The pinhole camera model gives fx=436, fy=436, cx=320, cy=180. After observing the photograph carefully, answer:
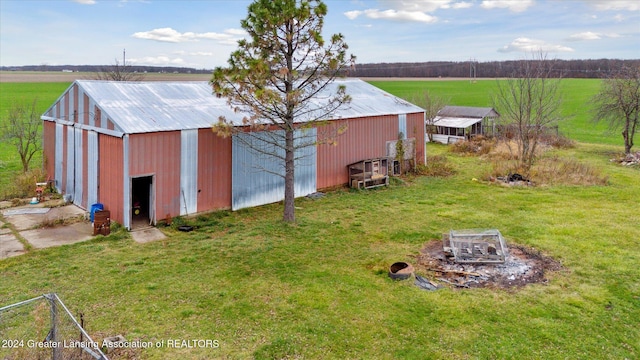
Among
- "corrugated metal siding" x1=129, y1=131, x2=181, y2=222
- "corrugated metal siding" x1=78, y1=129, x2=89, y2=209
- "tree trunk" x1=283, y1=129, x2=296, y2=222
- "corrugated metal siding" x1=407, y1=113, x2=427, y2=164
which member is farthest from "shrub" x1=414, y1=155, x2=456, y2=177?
"corrugated metal siding" x1=78, y1=129, x2=89, y2=209

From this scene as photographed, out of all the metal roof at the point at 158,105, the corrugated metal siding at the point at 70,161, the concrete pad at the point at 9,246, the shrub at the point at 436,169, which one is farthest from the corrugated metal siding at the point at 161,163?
the shrub at the point at 436,169

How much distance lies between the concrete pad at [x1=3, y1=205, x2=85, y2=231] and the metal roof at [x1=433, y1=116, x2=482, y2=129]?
77.3ft

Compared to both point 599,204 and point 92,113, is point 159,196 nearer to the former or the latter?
point 92,113

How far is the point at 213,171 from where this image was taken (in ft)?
45.5

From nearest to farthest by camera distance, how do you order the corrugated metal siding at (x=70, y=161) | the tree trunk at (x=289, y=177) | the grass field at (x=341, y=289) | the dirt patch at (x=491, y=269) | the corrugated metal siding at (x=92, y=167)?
1. the grass field at (x=341, y=289)
2. the dirt patch at (x=491, y=269)
3. the tree trunk at (x=289, y=177)
4. the corrugated metal siding at (x=92, y=167)
5. the corrugated metal siding at (x=70, y=161)

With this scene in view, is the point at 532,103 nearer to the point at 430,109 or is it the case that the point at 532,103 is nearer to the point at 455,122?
the point at 455,122

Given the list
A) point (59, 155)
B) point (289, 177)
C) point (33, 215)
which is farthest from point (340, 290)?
point (59, 155)

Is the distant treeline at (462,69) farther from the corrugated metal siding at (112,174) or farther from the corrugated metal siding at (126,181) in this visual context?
the corrugated metal siding at (126,181)

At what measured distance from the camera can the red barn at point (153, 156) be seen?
12.3 meters

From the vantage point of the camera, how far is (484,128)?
31203 millimetres

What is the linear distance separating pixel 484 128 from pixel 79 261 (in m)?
27.9

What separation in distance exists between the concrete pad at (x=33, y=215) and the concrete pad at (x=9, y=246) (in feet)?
2.43

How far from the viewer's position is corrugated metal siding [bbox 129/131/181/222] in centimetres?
1205

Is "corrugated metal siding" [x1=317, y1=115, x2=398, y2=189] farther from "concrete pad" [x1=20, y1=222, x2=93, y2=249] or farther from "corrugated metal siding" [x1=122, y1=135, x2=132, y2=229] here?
"concrete pad" [x1=20, y1=222, x2=93, y2=249]
